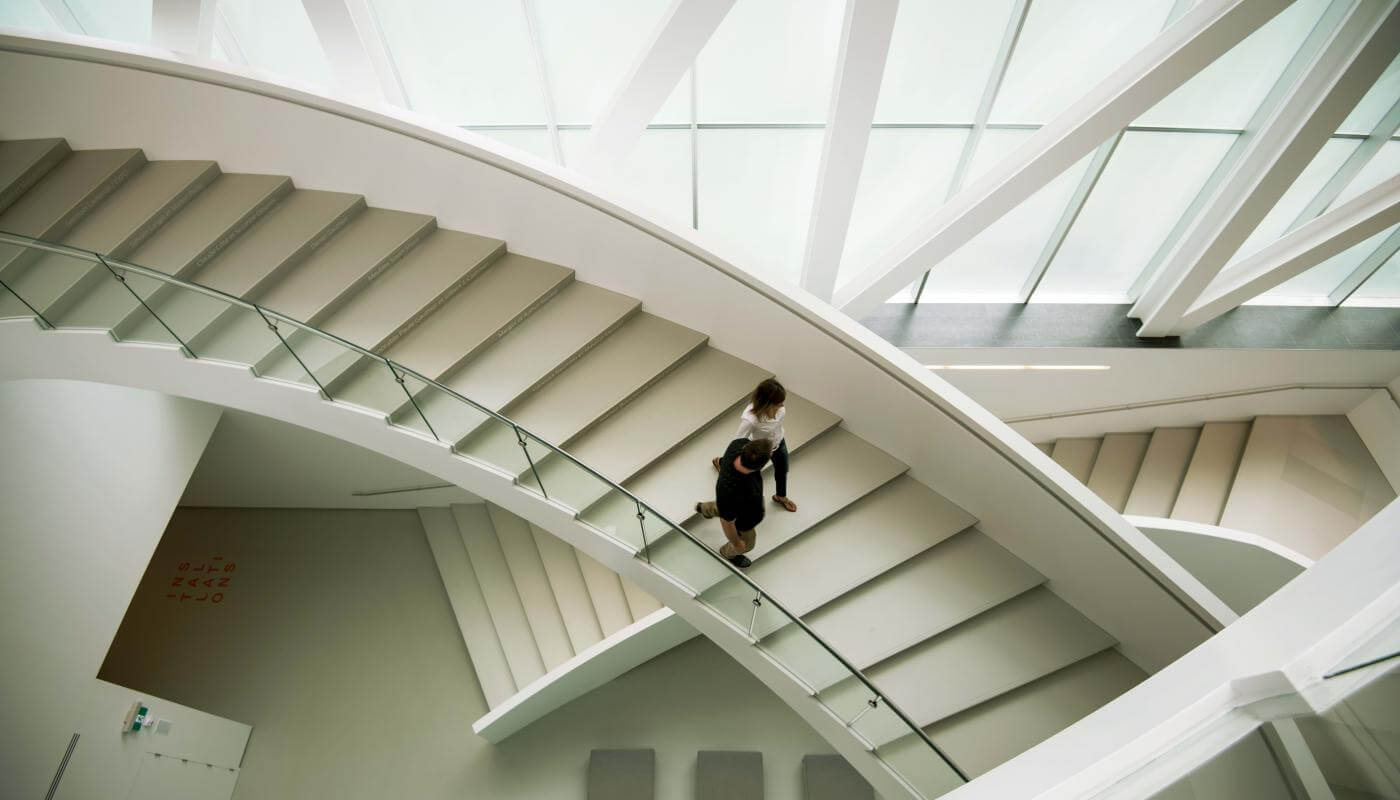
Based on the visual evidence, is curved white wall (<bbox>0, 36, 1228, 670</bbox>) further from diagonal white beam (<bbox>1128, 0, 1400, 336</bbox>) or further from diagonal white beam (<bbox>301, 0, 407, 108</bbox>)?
diagonal white beam (<bbox>1128, 0, 1400, 336</bbox>)

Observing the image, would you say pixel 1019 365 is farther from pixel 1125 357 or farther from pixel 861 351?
pixel 861 351

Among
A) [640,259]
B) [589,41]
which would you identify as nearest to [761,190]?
[640,259]

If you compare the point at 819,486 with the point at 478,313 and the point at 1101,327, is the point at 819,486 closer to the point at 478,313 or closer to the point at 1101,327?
the point at 478,313

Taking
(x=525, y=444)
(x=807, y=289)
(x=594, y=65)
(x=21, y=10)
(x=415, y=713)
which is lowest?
(x=415, y=713)

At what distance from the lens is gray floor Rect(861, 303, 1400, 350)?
808cm

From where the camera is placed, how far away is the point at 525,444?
5641 millimetres

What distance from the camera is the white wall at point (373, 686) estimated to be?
8.60 meters

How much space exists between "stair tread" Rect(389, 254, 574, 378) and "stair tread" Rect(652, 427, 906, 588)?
244 cm

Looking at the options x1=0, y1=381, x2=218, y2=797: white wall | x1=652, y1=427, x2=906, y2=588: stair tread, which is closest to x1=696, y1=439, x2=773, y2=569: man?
x1=652, y1=427, x2=906, y2=588: stair tread

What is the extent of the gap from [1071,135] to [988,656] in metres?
4.20

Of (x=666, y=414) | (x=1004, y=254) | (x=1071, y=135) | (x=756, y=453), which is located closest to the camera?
(x=756, y=453)

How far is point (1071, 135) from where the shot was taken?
5523mm

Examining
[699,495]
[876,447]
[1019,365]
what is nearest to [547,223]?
[699,495]

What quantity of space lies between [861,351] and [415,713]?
7310 mm
